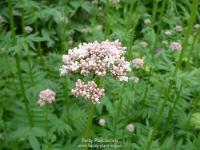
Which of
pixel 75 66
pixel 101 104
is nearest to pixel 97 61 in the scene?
pixel 75 66

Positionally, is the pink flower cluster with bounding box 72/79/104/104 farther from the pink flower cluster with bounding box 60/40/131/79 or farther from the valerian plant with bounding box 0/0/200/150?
the valerian plant with bounding box 0/0/200/150

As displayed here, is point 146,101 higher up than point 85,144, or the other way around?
point 85,144

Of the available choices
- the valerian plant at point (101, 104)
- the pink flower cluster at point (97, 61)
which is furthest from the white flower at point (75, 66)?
the valerian plant at point (101, 104)

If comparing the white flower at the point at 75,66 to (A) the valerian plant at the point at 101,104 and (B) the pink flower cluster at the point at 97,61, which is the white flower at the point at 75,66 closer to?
(B) the pink flower cluster at the point at 97,61

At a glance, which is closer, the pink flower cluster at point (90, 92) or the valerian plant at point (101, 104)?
the pink flower cluster at point (90, 92)

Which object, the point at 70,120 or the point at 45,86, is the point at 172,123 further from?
the point at 45,86

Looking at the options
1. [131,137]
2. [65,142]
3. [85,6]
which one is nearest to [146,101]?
[131,137]

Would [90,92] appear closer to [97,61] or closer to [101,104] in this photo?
[97,61]

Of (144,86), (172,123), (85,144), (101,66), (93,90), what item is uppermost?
(101,66)
